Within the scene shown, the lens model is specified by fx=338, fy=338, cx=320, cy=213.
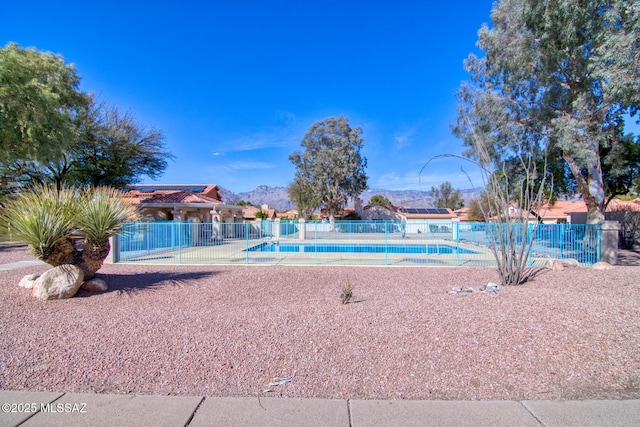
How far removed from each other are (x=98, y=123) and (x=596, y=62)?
28.2 metres

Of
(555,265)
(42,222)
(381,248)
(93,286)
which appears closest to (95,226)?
(42,222)

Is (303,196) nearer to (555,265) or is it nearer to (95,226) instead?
(555,265)

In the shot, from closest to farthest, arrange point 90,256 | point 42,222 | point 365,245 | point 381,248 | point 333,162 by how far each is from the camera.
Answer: point 42,222 → point 90,256 → point 365,245 → point 381,248 → point 333,162

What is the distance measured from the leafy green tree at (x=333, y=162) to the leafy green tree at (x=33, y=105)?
21219 millimetres

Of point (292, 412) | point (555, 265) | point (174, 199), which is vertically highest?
point (174, 199)

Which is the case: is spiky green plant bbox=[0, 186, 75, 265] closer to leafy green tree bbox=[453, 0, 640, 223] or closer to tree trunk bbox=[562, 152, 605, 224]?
leafy green tree bbox=[453, 0, 640, 223]

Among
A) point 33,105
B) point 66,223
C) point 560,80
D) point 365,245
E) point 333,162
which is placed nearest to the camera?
point 66,223

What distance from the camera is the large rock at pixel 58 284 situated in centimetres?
686

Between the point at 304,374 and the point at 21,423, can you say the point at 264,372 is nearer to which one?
the point at 304,374

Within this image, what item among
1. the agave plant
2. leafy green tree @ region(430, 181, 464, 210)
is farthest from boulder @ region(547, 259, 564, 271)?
leafy green tree @ region(430, 181, 464, 210)

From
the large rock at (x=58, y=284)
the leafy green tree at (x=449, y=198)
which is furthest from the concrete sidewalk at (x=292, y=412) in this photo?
the leafy green tree at (x=449, y=198)

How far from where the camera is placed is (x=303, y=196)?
1608 inches

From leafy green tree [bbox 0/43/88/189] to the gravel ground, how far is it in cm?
1182

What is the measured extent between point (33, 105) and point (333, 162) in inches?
929
